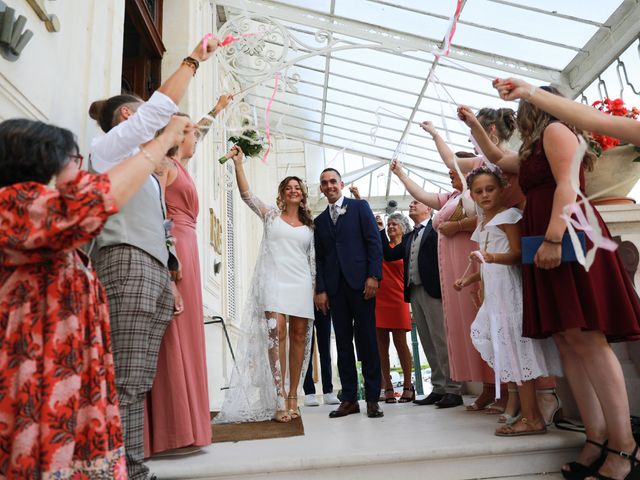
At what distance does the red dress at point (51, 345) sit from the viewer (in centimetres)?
114

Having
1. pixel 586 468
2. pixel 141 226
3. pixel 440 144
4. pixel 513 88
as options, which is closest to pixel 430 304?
pixel 440 144

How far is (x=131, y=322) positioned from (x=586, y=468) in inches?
67.9

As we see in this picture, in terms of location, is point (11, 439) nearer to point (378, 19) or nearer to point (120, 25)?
point (120, 25)

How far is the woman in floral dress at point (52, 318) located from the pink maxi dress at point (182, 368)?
0.96m

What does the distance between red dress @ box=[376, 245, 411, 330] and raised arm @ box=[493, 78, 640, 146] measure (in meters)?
2.71

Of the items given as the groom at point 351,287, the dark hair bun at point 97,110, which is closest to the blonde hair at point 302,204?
the groom at point 351,287

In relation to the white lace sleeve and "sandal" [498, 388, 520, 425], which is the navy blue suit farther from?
"sandal" [498, 388, 520, 425]

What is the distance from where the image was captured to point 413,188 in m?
3.47

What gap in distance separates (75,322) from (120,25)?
7.42ft

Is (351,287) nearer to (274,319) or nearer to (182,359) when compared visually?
(274,319)

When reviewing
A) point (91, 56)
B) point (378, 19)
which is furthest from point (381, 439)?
point (378, 19)

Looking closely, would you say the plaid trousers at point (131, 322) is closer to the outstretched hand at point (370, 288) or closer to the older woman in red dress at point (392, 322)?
the outstretched hand at point (370, 288)

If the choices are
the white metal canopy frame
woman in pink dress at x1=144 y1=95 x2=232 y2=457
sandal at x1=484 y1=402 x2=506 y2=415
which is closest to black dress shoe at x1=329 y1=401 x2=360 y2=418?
sandal at x1=484 y1=402 x2=506 y2=415

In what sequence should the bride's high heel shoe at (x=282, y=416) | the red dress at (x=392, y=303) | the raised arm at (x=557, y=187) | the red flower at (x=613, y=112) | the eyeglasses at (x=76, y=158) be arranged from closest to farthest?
the eyeglasses at (x=76, y=158) → the raised arm at (x=557, y=187) → the red flower at (x=613, y=112) → the bride's high heel shoe at (x=282, y=416) → the red dress at (x=392, y=303)
